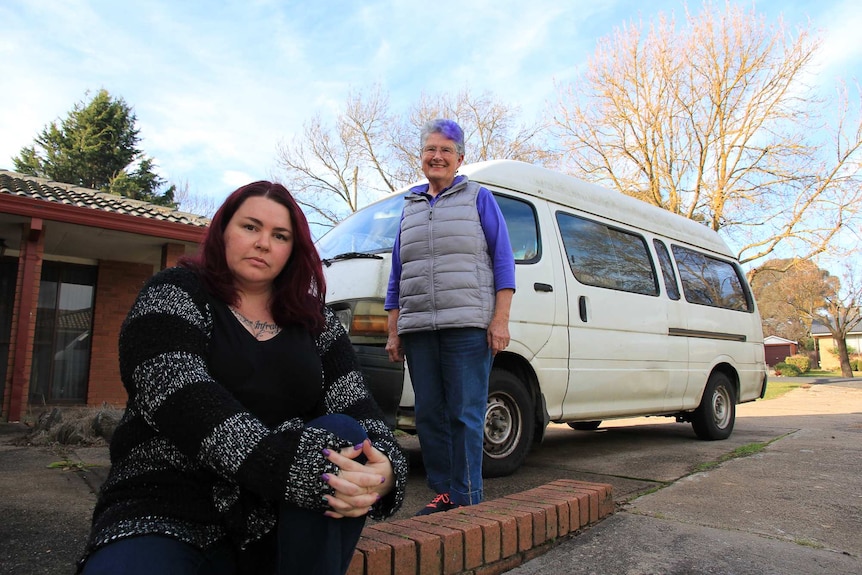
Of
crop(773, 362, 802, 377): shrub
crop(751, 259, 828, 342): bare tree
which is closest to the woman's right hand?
crop(751, 259, 828, 342): bare tree

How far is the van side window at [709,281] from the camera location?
538cm

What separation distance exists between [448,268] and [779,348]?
6968 centimetres

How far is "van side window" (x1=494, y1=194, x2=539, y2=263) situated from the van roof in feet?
0.34

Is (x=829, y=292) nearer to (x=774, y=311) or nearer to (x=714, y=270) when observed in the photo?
(x=774, y=311)

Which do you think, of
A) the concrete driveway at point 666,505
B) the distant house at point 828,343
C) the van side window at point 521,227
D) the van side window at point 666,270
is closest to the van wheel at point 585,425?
the concrete driveway at point 666,505

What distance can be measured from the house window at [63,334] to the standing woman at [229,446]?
376 inches

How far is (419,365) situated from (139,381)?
156 cm

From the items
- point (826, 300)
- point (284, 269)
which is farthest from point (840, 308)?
point (284, 269)

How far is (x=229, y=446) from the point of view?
1.19 meters

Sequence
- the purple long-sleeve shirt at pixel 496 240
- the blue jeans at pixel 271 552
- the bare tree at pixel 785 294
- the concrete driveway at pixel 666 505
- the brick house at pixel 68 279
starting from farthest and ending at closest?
the bare tree at pixel 785 294
the brick house at pixel 68 279
the purple long-sleeve shirt at pixel 496 240
the concrete driveway at pixel 666 505
the blue jeans at pixel 271 552

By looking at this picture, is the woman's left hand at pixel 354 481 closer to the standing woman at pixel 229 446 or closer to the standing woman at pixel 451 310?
the standing woman at pixel 229 446

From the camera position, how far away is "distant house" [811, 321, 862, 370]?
55.0 metres

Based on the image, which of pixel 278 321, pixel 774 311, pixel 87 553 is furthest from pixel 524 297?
pixel 774 311

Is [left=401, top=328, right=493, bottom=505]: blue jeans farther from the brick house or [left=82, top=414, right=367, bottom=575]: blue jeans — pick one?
the brick house
